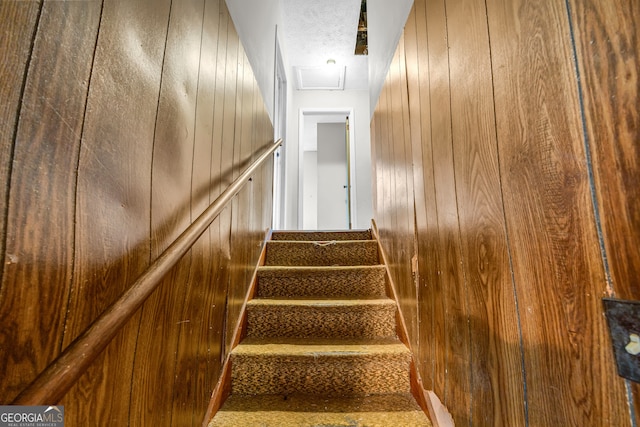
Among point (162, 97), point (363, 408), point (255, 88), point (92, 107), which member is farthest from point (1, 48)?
point (255, 88)

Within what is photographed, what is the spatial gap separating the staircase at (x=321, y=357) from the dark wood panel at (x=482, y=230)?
1.70 ft

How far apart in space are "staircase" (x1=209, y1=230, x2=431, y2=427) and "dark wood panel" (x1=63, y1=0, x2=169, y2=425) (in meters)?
0.69

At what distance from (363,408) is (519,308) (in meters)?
0.87

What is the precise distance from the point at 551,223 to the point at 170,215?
913 millimetres

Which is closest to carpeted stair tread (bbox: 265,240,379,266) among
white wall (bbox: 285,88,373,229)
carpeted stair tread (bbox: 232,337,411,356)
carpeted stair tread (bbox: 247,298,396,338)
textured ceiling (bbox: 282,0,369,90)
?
carpeted stair tread (bbox: 247,298,396,338)

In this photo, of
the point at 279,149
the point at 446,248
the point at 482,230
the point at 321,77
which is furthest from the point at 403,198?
the point at 321,77

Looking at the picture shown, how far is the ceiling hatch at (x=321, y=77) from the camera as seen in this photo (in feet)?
13.8

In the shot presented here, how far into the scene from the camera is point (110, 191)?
0.61 metres

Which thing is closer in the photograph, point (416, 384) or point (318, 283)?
point (416, 384)

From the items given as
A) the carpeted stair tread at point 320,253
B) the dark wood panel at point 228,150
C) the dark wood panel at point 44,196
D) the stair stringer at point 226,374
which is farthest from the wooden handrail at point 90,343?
the carpeted stair tread at point 320,253

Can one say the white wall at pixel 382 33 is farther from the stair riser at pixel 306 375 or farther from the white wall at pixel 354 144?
the white wall at pixel 354 144

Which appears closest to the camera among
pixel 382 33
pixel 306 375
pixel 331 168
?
Answer: pixel 306 375

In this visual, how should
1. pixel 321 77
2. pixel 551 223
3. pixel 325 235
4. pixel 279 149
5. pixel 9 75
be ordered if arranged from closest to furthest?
pixel 9 75 < pixel 551 223 < pixel 325 235 < pixel 279 149 < pixel 321 77

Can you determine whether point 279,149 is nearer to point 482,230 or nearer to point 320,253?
point 320,253
